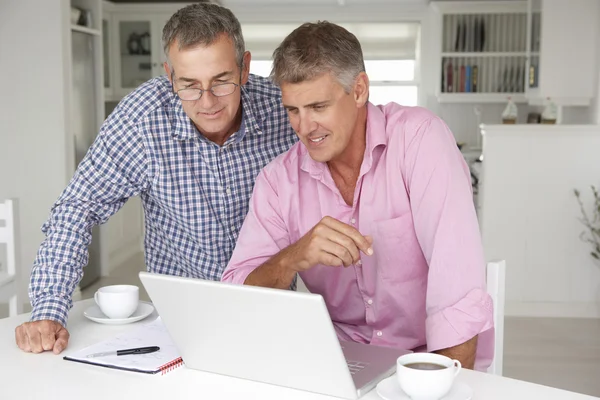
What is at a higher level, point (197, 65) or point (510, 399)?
point (197, 65)

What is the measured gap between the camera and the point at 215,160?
2.26m

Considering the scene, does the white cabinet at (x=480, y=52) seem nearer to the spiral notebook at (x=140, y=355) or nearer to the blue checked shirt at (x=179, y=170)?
the blue checked shirt at (x=179, y=170)

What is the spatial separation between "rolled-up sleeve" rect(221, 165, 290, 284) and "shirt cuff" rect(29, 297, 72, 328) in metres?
0.39

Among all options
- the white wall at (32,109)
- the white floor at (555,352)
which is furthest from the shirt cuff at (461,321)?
the white wall at (32,109)

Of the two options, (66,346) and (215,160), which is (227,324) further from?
(215,160)

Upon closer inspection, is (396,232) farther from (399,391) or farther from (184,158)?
(184,158)

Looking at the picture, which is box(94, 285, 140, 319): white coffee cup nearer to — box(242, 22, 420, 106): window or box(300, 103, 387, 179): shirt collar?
box(300, 103, 387, 179): shirt collar

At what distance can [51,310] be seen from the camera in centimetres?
181

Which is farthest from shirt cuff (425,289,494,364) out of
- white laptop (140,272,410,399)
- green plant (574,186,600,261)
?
green plant (574,186,600,261)

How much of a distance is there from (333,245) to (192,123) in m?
0.80

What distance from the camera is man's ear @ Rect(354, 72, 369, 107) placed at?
1808 mm

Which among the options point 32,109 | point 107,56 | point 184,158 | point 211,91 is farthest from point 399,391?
point 107,56

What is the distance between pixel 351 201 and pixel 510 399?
2.46 ft

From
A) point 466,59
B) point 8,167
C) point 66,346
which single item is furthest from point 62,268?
point 466,59
